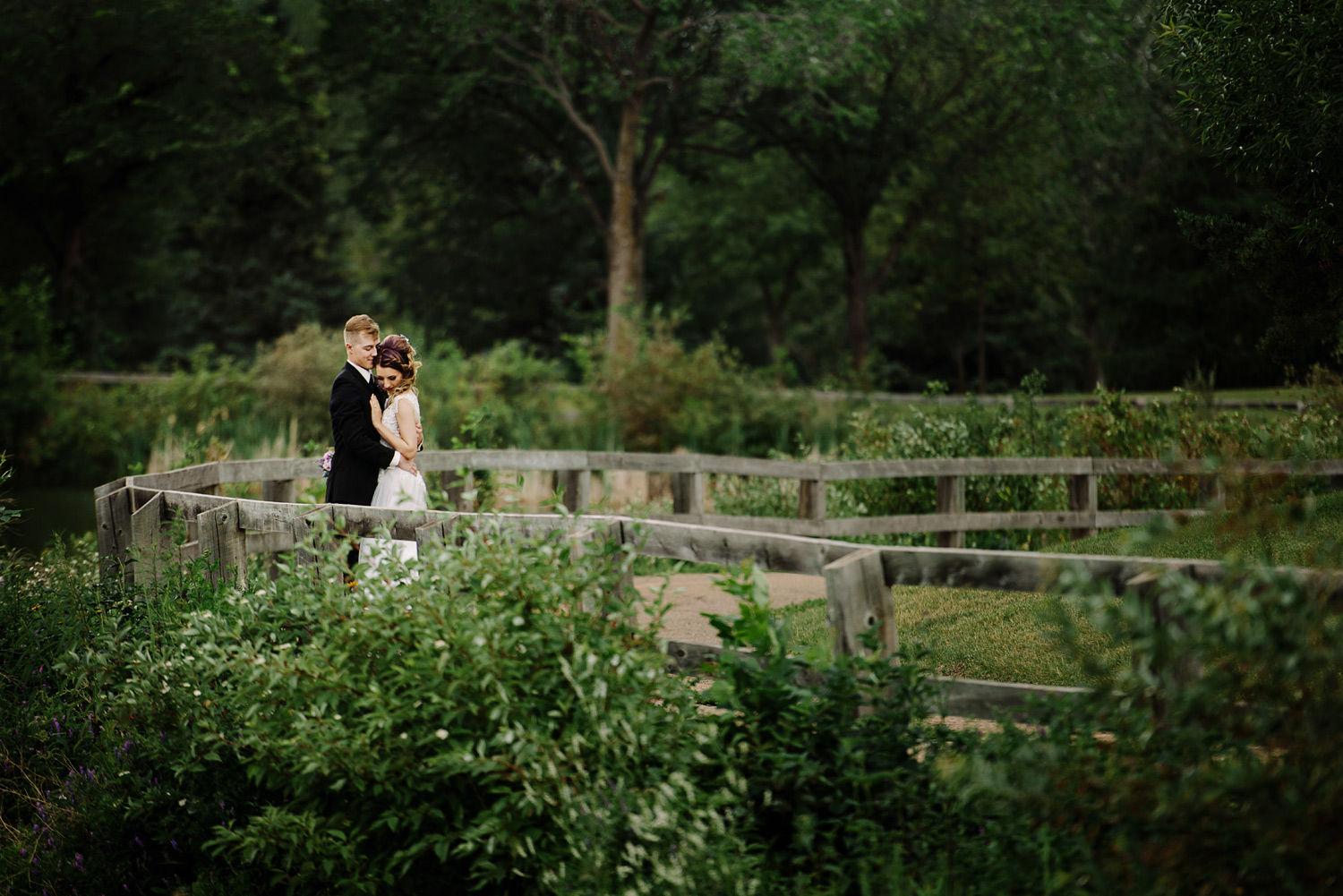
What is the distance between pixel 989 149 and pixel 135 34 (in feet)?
78.2

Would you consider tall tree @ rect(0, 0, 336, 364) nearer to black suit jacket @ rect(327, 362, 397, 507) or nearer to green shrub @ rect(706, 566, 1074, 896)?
black suit jacket @ rect(327, 362, 397, 507)

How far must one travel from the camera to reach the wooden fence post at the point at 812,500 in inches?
384

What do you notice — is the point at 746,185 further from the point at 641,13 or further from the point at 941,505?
the point at 941,505

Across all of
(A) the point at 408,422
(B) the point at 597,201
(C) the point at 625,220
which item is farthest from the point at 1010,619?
(B) the point at 597,201

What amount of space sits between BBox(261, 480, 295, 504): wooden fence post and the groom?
206 cm

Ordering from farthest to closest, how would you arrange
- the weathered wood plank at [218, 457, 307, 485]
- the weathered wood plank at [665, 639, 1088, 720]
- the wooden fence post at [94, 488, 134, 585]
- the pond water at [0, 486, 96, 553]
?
the pond water at [0, 486, 96, 553] → the weathered wood plank at [218, 457, 307, 485] → the wooden fence post at [94, 488, 134, 585] → the weathered wood plank at [665, 639, 1088, 720]

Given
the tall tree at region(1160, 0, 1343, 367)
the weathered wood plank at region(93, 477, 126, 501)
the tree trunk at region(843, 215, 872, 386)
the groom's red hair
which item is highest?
the tree trunk at region(843, 215, 872, 386)

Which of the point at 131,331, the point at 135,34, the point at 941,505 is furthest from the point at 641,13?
the point at 131,331

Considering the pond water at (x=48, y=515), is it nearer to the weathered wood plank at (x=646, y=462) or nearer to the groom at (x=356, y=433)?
the weathered wood plank at (x=646, y=462)

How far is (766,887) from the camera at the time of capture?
12.1 feet

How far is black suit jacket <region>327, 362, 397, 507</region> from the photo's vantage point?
22.2 feet

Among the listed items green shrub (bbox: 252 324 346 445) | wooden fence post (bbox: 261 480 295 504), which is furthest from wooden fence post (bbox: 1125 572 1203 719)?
green shrub (bbox: 252 324 346 445)

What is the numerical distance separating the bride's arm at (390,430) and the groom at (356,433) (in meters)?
0.04

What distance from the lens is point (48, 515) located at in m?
16.6
